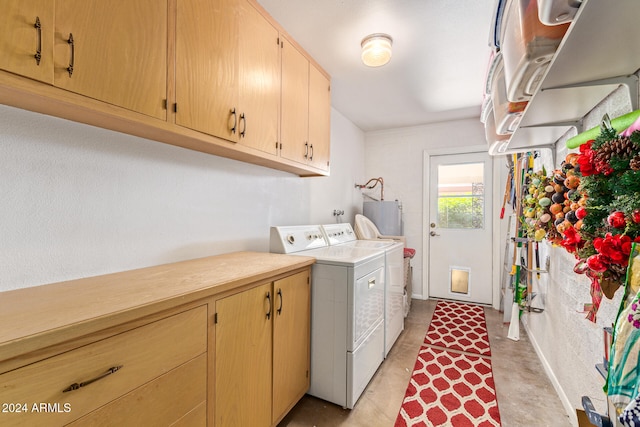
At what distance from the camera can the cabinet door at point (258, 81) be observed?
1.56m

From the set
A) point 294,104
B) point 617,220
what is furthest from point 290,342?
point 294,104

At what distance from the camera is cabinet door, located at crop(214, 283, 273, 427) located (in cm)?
114

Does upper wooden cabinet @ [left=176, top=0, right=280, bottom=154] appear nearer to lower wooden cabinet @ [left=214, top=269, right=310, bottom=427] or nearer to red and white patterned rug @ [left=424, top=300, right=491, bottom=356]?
lower wooden cabinet @ [left=214, top=269, right=310, bottom=427]

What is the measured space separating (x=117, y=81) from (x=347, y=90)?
87.4 inches

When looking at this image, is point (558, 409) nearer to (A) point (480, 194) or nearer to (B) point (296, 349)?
(B) point (296, 349)

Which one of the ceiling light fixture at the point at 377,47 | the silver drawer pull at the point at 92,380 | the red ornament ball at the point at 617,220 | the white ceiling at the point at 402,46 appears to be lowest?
the silver drawer pull at the point at 92,380

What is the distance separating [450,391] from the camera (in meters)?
1.90

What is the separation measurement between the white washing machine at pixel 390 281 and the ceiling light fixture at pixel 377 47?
56.0 inches

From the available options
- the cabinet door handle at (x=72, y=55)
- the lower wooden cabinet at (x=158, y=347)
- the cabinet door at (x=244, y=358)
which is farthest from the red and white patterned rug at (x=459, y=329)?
the cabinet door handle at (x=72, y=55)

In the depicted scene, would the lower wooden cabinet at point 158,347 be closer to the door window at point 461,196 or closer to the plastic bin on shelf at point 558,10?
the plastic bin on shelf at point 558,10

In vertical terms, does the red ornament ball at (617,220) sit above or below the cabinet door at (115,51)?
below

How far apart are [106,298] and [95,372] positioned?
24 centimetres

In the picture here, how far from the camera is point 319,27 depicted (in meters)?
1.87

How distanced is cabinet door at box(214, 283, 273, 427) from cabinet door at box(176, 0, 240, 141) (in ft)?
2.81
